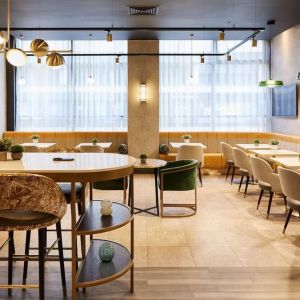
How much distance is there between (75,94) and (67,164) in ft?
28.0

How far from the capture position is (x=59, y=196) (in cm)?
268

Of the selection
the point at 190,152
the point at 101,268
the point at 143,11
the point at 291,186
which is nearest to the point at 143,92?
the point at 190,152

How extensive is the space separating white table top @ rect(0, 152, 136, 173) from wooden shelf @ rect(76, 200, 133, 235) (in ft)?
1.37

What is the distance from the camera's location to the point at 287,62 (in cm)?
1004

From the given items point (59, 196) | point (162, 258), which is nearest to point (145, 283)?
point (162, 258)

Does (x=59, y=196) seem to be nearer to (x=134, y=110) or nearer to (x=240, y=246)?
(x=240, y=246)

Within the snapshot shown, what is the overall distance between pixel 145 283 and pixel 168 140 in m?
7.41

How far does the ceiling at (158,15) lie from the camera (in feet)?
23.7

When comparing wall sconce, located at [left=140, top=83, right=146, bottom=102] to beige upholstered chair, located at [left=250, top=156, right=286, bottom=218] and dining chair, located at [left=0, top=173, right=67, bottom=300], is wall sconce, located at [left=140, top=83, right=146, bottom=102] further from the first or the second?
dining chair, located at [left=0, top=173, right=67, bottom=300]

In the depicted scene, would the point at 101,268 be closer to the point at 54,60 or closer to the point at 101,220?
the point at 101,220

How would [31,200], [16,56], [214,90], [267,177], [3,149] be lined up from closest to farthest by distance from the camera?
[31,200]
[3,149]
[16,56]
[267,177]
[214,90]

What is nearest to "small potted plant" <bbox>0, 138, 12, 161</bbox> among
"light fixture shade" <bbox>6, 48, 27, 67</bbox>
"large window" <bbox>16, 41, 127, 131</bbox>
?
"light fixture shade" <bbox>6, 48, 27, 67</bbox>

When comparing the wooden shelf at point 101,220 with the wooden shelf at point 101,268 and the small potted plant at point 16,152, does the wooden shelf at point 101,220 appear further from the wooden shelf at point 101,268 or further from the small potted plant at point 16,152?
the small potted plant at point 16,152

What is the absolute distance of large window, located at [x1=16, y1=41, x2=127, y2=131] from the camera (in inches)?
451
